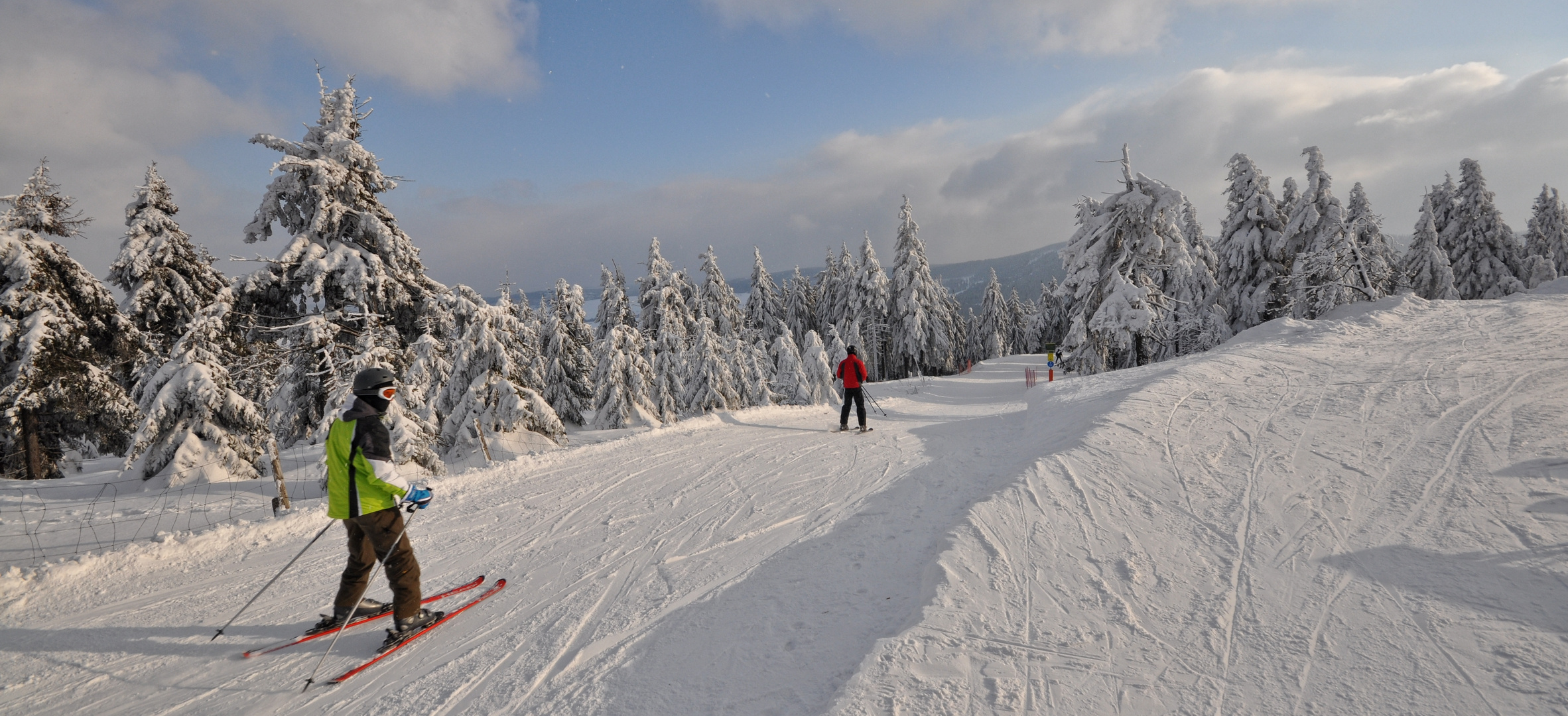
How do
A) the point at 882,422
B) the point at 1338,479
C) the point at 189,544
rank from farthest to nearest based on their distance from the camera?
1. the point at 882,422
2. the point at 189,544
3. the point at 1338,479

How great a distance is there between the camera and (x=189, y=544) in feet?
21.2

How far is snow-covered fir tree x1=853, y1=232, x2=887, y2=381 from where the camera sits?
38.5 m

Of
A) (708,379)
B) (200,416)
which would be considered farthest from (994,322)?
(200,416)

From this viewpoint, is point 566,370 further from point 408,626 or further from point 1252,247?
point 1252,247

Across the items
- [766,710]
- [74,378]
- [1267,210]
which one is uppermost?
[1267,210]

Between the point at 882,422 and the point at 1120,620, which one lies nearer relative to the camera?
the point at 1120,620

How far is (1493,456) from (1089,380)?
400 inches

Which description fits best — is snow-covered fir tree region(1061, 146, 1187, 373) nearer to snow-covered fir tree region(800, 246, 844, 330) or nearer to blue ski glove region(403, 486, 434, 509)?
blue ski glove region(403, 486, 434, 509)

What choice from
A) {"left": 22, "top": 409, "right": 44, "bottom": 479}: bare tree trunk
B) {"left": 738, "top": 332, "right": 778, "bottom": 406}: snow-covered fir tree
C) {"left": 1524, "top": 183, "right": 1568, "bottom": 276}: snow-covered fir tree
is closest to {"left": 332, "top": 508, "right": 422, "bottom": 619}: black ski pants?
{"left": 22, "top": 409, "right": 44, "bottom": 479}: bare tree trunk

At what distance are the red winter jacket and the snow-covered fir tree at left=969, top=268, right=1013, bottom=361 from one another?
1922 inches

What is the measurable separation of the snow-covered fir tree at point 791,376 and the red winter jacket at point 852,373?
12.1m

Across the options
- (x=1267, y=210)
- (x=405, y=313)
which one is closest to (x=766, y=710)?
(x=405, y=313)

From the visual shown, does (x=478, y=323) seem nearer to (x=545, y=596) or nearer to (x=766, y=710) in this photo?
(x=545, y=596)

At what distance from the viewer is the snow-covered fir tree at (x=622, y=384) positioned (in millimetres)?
22312
